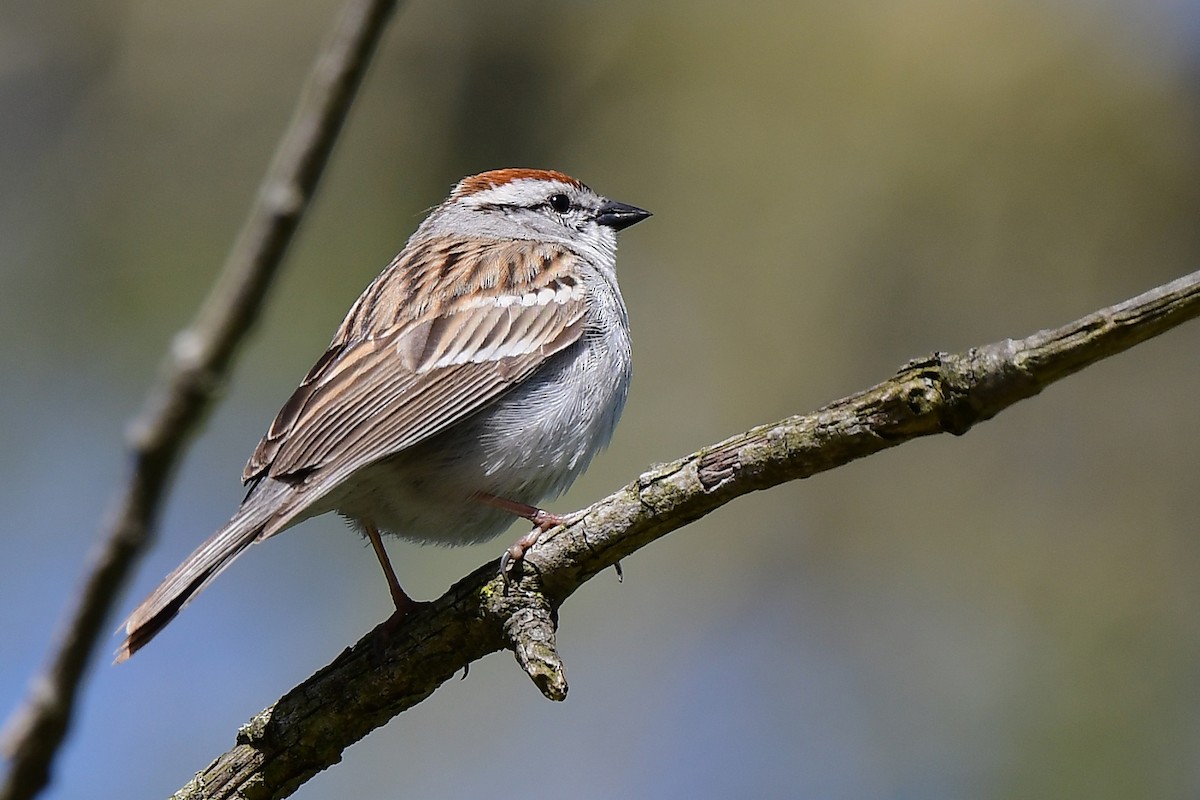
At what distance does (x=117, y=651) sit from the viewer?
365 cm

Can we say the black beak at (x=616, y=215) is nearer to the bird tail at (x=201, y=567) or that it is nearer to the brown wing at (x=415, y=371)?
the brown wing at (x=415, y=371)

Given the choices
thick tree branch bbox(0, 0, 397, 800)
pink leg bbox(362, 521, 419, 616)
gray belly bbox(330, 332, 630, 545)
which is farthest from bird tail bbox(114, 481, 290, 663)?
thick tree branch bbox(0, 0, 397, 800)

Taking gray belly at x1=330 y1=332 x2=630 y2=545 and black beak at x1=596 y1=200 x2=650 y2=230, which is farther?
black beak at x1=596 y1=200 x2=650 y2=230

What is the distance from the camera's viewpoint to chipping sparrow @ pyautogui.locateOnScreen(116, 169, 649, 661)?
4527 mm

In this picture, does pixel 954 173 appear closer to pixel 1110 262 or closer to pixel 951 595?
pixel 1110 262

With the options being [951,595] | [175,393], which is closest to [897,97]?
[951,595]

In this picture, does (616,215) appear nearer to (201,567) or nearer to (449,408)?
(449,408)

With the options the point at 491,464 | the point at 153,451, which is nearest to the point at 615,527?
the point at 491,464

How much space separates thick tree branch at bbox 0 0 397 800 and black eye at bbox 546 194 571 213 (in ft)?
16.4

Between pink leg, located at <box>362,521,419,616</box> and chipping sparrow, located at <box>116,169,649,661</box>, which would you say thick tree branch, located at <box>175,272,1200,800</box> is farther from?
pink leg, located at <box>362,521,419,616</box>

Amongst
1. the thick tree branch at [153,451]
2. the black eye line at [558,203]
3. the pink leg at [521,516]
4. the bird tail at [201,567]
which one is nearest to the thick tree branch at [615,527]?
the pink leg at [521,516]

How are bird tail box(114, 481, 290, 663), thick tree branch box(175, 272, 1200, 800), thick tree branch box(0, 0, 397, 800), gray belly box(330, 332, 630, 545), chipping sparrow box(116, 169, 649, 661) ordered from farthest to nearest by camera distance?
gray belly box(330, 332, 630, 545) < chipping sparrow box(116, 169, 649, 661) < bird tail box(114, 481, 290, 663) < thick tree branch box(175, 272, 1200, 800) < thick tree branch box(0, 0, 397, 800)

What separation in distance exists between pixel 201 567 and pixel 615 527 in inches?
50.6

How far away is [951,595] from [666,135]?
4645 mm
